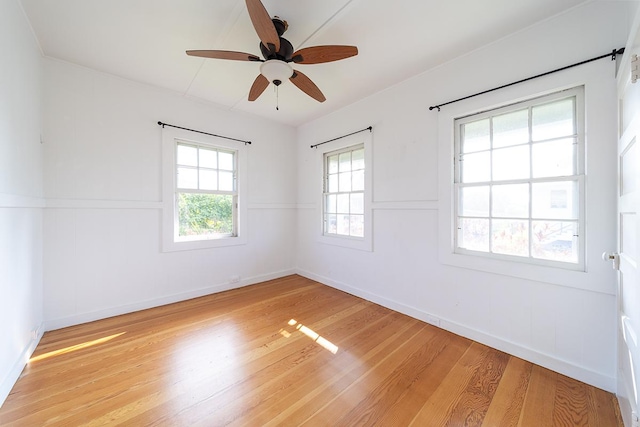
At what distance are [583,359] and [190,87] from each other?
4391mm

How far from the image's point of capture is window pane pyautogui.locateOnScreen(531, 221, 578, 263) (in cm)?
173

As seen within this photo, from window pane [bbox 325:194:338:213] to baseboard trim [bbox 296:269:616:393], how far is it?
134 centimetres

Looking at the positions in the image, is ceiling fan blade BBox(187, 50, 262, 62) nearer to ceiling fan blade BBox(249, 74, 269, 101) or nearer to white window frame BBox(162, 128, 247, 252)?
ceiling fan blade BBox(249, 74, 269, 101)

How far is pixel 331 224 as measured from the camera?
3.72 metres

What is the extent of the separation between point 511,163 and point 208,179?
3447 millimetres

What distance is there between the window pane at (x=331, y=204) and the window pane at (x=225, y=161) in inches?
60.8

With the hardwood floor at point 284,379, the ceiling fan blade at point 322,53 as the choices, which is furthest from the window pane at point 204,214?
the ceiling fan blade at point 322,53

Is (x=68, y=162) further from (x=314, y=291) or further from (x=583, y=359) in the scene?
(x=583, y=359)

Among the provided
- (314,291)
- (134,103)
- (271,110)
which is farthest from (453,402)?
(134,103)

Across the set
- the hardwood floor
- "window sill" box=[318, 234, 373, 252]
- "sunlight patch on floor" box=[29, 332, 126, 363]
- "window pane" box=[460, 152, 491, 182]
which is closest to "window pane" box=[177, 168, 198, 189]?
the hardwood floor

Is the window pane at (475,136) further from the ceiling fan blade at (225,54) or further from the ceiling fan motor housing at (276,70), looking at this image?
the ceiling fan blade at (225,54)

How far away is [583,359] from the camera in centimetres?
164

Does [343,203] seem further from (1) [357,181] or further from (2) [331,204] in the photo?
(1) [357,181]

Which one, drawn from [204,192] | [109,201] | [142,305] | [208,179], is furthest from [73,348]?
[208,179]
